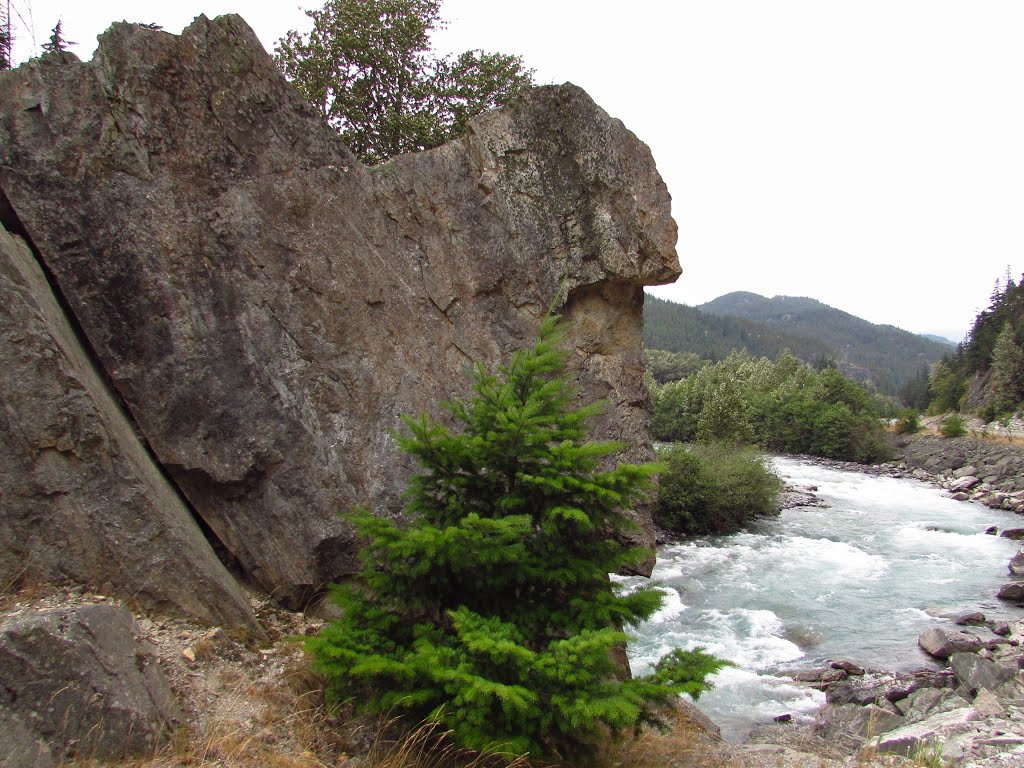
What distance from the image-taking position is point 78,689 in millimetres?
4402

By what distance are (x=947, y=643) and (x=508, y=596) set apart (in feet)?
43.3

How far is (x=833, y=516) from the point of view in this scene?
1178 inches

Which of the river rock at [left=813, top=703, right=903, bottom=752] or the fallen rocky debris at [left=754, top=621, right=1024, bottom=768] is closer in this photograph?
the fallen rocky debris at [left=754, top=621, right=1024, bottom=768]

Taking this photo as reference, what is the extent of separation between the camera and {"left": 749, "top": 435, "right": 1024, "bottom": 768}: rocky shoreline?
9.30 m

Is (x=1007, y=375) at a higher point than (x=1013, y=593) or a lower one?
higher

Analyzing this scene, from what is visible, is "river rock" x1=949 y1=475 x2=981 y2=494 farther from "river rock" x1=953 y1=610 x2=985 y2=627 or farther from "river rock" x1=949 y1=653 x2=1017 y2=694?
"river rock" x1=949 y1=653 x2=1017 y2=694

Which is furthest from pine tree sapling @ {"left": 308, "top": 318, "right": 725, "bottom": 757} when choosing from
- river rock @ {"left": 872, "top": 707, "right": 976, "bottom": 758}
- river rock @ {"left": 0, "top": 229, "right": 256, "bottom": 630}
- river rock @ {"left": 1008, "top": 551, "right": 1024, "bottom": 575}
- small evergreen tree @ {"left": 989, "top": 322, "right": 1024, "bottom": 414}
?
small evergreen tree @ {"left": 989, "top": 322, "right": 1024, "bottom": 414}

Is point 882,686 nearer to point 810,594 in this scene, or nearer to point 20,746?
point 810,594

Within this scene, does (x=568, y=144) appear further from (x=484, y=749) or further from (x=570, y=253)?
(x=484, y=749)

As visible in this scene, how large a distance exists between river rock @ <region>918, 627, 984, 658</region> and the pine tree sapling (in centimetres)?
1180

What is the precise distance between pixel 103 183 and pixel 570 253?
20.0ft

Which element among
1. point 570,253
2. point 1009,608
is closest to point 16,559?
point 570,253

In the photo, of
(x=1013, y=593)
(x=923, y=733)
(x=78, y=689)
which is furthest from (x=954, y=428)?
(x=78, y=689)

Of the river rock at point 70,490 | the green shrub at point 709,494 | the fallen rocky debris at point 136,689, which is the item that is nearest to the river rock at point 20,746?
the fallen rocky debris at point 136,689
